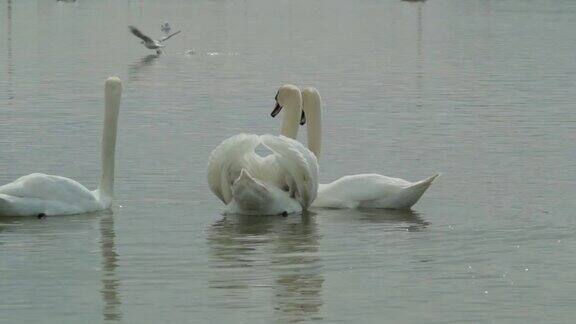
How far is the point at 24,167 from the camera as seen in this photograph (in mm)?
16656

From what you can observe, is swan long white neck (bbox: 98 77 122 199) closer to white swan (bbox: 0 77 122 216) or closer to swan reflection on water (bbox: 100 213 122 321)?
white swan (bbox: 0 77 122 216)

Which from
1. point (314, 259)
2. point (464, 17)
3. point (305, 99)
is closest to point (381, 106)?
point (305, 99)

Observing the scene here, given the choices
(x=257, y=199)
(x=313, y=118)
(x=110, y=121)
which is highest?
(x=110, y=121)

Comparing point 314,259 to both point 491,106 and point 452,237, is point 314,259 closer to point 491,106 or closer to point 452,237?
point 452,237

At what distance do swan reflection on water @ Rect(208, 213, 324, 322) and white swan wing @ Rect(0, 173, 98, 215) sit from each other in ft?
4.06

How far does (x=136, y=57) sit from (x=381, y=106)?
61.3 feet

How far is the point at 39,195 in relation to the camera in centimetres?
1354

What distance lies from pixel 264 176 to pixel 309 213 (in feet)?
1.81

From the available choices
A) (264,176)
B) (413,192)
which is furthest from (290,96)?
(413,192)

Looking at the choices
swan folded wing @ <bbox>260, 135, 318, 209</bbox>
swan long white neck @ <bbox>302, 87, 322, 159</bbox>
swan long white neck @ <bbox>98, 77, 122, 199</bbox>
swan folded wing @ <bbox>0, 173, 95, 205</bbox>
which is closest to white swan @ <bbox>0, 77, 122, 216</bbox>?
swan folded wing @ <bbox>0, 173, 95, 205</bbox>

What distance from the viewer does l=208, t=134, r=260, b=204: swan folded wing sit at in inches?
545

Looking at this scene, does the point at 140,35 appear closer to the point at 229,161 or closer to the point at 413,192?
the point at 413,192

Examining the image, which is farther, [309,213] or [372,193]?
[372,193]

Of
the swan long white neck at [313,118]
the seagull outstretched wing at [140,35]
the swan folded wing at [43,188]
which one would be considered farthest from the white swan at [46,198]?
the seagull outstretched wing at [140,35]
